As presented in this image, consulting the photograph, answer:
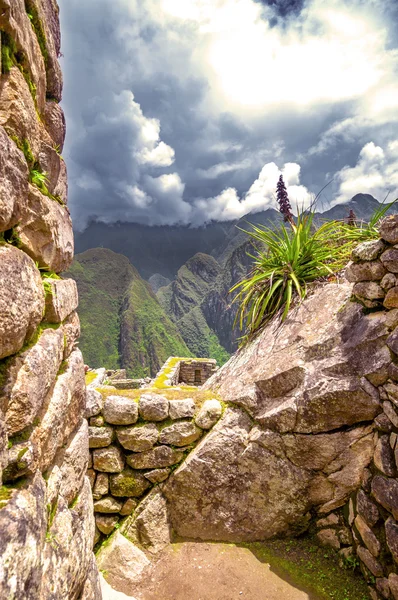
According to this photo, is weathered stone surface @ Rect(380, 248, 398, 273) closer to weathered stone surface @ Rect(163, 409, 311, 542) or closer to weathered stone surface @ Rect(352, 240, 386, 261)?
weathered stone surface @ Rect(352, 240, 386, 261)

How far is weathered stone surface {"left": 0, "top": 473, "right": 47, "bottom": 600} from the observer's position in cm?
95

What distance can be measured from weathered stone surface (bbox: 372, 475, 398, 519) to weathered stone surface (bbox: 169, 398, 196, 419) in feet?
6.68

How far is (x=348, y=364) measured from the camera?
315 cm

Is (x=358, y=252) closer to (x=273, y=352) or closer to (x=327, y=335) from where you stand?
(x=327, y=335)

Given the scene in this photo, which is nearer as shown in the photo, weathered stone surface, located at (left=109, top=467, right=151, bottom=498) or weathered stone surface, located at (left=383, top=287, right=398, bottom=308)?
weathered stone surface, located at (left=383, top=287, right=398, bottom=308)

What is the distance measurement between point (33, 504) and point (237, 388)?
111 inches

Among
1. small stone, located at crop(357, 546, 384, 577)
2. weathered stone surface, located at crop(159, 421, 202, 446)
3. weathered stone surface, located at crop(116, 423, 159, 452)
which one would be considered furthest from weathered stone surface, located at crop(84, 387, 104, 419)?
small stone, located at crop(357, 546, 384, 577)

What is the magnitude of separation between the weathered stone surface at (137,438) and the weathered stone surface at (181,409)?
340mm

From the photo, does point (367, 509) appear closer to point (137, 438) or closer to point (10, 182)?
point (137, 438)

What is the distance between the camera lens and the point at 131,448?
3592 mm

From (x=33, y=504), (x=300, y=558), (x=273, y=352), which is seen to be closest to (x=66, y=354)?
(x=33, y=504)

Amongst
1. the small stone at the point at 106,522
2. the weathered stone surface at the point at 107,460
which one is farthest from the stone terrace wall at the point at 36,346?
the small stone at the point at 106,522

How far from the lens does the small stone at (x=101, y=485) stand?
11.8 ft

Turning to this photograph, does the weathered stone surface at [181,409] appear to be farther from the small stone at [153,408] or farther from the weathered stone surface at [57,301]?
the weathered stone surface at [57,301]
